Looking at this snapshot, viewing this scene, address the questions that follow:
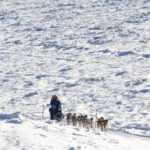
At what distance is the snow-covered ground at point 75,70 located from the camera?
14.9m

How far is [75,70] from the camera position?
110 feet

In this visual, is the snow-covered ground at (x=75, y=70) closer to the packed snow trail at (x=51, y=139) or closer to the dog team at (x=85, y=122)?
the packed snow trail at (x=51, y=139)

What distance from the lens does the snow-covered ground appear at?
14.9 meters

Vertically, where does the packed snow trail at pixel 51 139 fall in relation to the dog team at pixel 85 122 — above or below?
below

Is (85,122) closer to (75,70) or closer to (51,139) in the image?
(51,139)

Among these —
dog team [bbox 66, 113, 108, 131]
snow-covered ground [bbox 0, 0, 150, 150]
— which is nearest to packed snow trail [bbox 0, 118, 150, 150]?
snow-covered ground [bbox 0, 0, 150, 150]

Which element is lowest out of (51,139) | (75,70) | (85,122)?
(51,139)

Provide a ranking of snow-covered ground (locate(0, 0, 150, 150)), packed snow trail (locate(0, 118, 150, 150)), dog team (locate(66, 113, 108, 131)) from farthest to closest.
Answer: dog team (locate(66, 113, 108, 131)) < snow-covered ground (locate(0, 0, 150, 150)) < packed snow trail (locate(0, 118, 150, 150))

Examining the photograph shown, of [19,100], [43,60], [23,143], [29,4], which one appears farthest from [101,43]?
[23,143]

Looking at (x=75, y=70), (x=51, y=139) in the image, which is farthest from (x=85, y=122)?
(x=75, y=70)

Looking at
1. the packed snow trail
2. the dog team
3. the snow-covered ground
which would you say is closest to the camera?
the packed snow trail

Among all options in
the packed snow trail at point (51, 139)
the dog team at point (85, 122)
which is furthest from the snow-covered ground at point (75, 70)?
the dog team at point (85, 122)

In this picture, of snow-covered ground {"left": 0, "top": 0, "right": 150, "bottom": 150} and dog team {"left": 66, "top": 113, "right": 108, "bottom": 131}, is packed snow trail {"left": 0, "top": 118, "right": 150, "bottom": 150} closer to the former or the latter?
snow-covered ground {"left": 0, "top": 0, "right": 150, "bottom": 150}

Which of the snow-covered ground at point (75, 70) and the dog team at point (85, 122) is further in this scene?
the dog team at point (85, 122)
